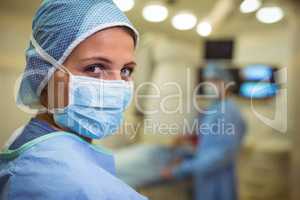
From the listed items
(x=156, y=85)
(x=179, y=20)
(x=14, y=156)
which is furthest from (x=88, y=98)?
(x=179, y=20)

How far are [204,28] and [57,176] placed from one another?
3.51ft

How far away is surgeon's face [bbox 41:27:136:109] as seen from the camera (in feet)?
1.94

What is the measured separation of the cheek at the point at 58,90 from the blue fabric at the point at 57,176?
75 millimetres

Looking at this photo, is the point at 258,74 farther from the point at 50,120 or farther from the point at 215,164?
the point at 50,120

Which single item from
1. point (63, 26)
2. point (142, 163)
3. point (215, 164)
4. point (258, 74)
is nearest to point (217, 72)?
point (258, 74)

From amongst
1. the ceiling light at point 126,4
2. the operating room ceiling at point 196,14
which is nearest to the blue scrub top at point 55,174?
the ceiling light at point 126,4

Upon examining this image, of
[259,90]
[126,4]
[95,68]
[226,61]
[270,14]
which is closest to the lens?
[95,68]

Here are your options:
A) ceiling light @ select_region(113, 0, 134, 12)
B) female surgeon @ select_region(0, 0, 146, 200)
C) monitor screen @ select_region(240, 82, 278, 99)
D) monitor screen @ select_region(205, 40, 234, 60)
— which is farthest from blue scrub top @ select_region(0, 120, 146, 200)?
monitor screen @ select_region(205, 40, 234, 60)

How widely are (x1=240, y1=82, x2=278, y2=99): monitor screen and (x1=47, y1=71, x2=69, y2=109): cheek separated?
0.74 meters

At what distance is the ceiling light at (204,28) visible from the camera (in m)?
1.38

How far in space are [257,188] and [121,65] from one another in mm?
1426

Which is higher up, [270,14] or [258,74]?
[270,14]

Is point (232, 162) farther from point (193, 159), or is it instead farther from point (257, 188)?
point (257, 188)

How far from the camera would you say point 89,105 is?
630mm
